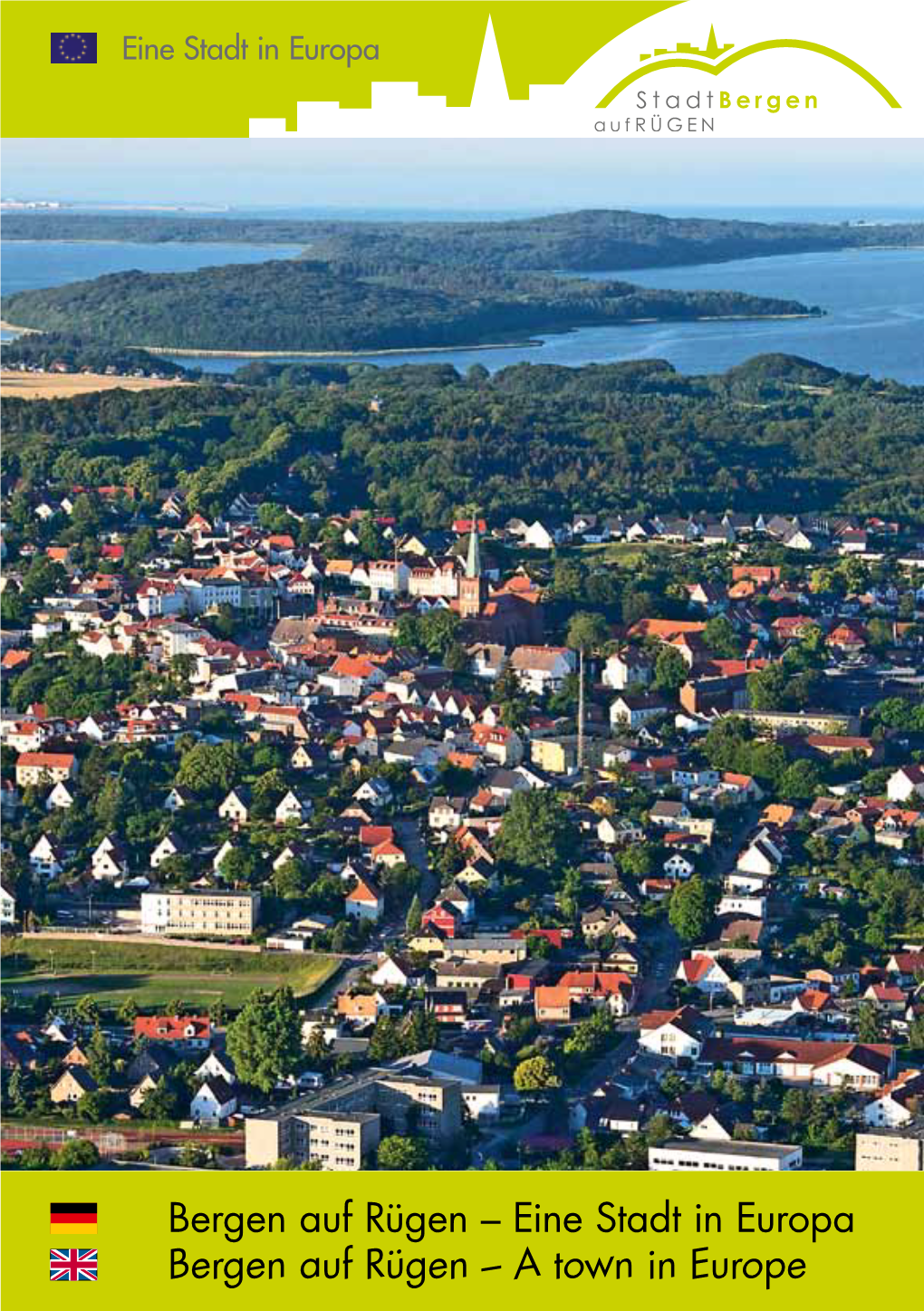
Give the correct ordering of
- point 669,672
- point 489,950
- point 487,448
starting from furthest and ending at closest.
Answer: point 487,448
point 669,672
point 489,950

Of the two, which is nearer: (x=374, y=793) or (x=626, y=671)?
(x=374, y=793)

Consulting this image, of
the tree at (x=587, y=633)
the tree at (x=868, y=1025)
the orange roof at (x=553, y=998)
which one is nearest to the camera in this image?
the tree at (x=868, y=1025)

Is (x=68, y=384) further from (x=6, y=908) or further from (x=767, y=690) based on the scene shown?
(x=6, y=908)

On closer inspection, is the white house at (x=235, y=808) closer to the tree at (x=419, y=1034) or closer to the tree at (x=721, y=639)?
the tree at (x=419, y=1034)

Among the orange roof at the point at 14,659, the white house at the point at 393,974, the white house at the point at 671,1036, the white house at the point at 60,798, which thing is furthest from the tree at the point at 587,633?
the white house at the point at 671,1036

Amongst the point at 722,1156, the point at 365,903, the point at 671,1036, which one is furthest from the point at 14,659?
the point at 722,1156
